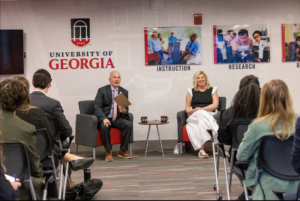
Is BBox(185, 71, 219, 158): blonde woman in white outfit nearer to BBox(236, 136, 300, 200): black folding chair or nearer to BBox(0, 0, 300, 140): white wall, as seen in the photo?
BBox(0, 0, 300, 140): white wall

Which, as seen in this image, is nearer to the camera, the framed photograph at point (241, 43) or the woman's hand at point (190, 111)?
the woman's hand at point (190, 111)

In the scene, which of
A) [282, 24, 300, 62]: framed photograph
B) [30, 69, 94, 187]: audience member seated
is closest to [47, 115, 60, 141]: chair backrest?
[30, 69, 94, 187]: audience member seated

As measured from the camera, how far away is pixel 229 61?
273 inches

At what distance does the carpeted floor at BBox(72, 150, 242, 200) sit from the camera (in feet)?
13.2

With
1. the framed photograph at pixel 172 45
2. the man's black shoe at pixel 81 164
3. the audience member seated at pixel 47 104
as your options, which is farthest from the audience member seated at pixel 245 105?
the framed photograph at pixel 172 45

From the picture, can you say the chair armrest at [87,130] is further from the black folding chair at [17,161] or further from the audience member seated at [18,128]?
the black folding chair at [17,161]

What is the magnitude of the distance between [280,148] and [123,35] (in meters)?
5.00

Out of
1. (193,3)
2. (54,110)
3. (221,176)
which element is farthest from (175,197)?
(193,3)

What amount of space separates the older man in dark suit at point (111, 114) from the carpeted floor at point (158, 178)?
0.29 m

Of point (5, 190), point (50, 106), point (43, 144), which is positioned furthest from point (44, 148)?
point (5, 190)

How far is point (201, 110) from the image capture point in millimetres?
6250

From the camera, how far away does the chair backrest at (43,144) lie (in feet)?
10.2

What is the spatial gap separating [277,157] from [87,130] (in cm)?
416

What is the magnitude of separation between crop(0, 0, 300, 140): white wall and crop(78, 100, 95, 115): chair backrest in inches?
16.8
